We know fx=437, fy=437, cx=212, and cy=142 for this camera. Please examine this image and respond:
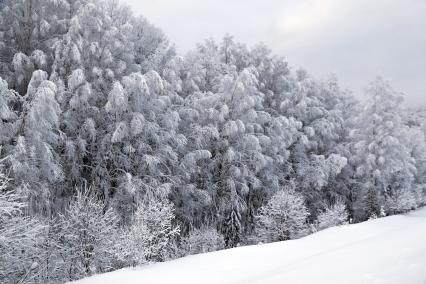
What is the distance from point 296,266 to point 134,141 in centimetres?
1456

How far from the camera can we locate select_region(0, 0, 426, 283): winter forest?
49.9 feet

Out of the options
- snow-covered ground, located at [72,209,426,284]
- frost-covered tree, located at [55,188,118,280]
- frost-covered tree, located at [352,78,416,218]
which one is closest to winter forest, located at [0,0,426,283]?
frost-covered tree, located at [55,188,118,280]

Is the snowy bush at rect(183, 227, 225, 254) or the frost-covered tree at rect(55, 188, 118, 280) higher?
the frost-covered tree at rect(55, 188, 118, 280)

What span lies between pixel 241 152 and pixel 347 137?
521 inches

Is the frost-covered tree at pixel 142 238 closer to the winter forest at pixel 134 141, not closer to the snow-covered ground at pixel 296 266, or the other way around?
the winter forest at pixel 134 141

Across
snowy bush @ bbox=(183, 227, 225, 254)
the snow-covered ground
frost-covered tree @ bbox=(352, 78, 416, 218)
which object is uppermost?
frost-covered tree @ bbox=(352, 78, 416, 218)

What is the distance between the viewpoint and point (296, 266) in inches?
377

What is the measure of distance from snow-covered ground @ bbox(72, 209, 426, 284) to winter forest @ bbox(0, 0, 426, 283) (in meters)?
1.76

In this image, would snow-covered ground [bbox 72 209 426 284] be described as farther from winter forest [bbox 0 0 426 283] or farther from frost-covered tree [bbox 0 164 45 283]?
frost-covered tree [bbox 0 164 45 283]

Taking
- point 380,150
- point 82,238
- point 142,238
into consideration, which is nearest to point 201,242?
point 82,238

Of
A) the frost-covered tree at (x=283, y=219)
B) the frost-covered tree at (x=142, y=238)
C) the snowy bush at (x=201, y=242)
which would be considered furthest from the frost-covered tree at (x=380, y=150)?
the frost-covered tree at (x=142, y=238)

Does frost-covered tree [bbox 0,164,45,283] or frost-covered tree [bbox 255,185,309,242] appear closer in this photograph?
frost-covered tree [bbox 0,164,45,283]

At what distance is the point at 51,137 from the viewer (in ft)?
60.1

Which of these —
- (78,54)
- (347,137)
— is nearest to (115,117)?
(78,54)
